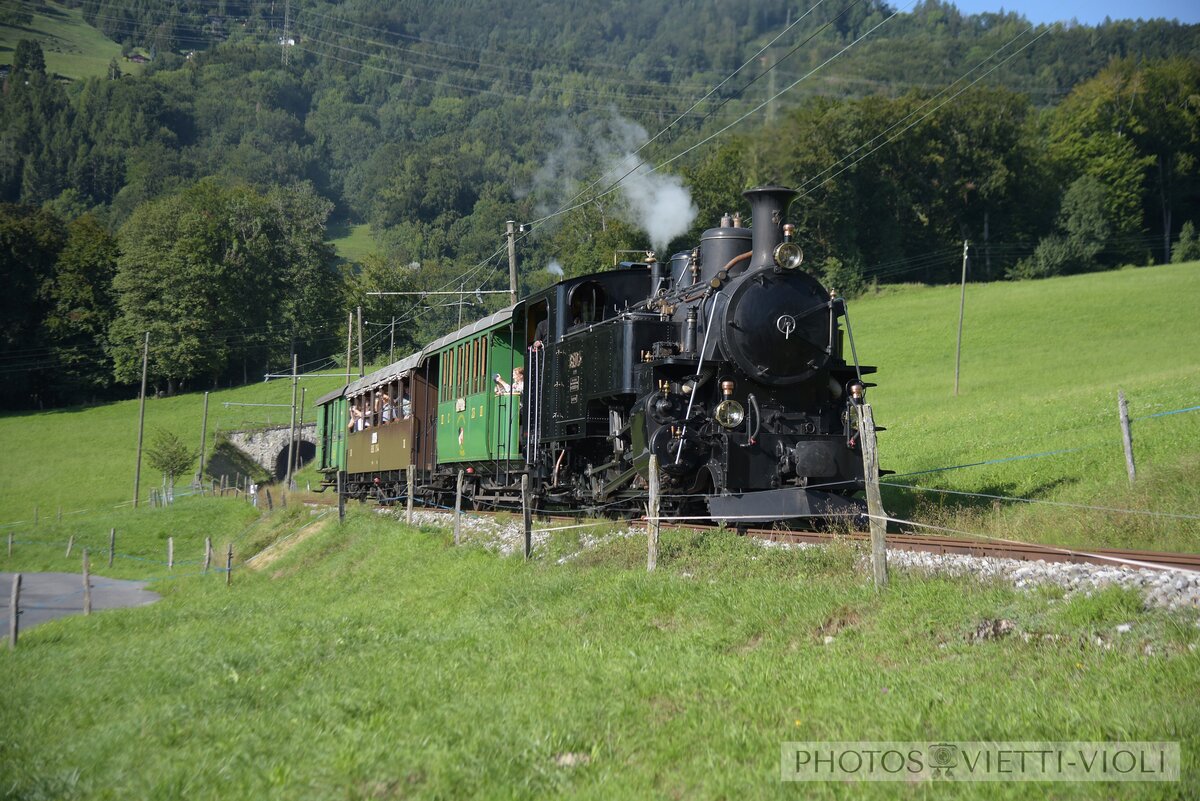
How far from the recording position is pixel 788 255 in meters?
12.2

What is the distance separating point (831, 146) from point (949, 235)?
1648cm

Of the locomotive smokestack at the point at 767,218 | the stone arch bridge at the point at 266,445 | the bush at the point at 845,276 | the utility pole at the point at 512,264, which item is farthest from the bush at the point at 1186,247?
the locomotive smokestack at the point at 767,218

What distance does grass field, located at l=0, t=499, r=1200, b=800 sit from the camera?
204 inches

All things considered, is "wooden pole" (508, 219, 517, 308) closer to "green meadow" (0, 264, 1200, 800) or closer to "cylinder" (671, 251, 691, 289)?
"green meadow" (0, 264, 1200, 800)

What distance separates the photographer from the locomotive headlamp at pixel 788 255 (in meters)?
12.2

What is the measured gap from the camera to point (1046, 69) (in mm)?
A: 86125

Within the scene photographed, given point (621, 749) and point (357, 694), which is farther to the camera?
point (357, 694)

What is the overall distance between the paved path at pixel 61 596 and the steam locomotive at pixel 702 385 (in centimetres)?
1060

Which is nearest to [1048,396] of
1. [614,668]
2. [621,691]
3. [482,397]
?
[482,397]

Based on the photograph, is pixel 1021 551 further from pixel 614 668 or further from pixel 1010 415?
pixel 1010 415

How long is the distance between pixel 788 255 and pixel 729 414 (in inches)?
83.9

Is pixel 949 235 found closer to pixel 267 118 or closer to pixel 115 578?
pixel 115 578

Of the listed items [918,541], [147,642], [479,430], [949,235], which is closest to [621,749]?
[918,541]

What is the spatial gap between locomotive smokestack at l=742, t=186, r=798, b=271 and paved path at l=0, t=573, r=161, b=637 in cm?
1448
